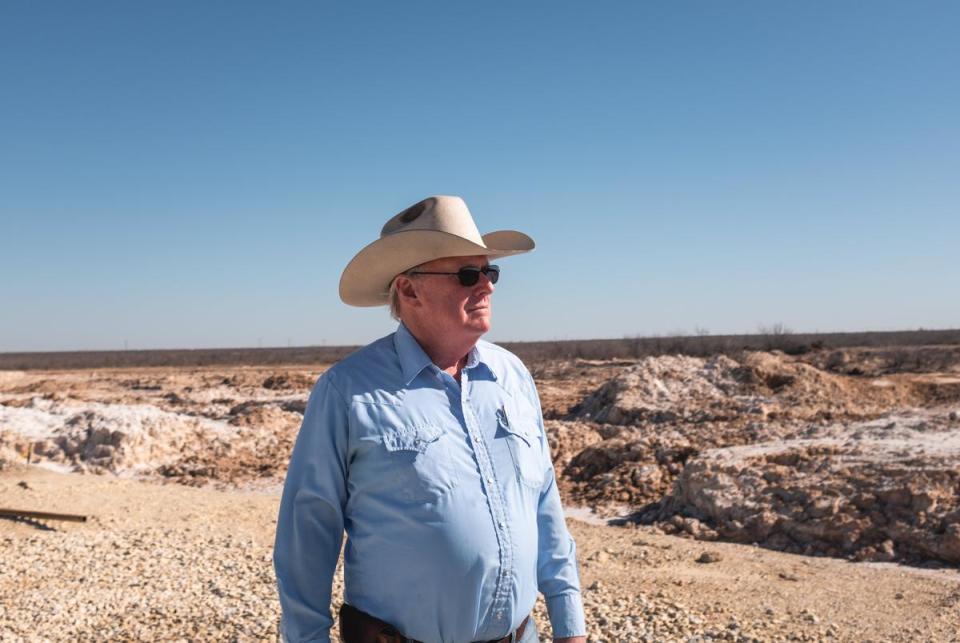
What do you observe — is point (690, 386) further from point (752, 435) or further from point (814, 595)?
point (814, 595)

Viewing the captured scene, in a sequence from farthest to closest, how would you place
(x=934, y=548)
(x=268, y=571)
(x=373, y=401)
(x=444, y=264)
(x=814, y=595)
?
(x=934, y=548) → (x=268, y=571) → (x=814, y=595) → (x=444, y=264) → (x=373, y=401)

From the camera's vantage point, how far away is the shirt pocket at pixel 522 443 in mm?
2447

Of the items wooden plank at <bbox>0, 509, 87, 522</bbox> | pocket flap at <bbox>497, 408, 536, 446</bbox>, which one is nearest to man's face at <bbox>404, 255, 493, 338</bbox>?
pocket flap at <bbox>497, 408, 536, 446</bbox>

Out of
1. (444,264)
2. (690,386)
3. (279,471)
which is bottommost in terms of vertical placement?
(279,471)

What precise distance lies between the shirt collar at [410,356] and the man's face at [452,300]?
0.07 meters

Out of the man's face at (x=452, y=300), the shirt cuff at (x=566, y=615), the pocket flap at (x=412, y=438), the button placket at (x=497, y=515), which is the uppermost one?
the man's face at (x=452, y=300)

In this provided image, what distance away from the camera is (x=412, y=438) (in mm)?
2287

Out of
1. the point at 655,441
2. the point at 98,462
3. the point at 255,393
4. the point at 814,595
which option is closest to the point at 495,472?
the point at 814,595

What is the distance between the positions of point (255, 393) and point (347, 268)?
85.5ft

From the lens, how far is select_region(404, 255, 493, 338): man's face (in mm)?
2471

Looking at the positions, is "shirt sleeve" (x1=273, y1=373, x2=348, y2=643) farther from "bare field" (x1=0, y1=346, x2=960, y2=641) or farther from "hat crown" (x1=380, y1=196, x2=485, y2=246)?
"bare field" (x1=0, y1=346, x2=960, y2=641)

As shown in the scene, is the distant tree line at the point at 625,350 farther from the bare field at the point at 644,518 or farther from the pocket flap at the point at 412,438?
the pocket flap at the point at 412,438

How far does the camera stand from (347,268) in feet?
8.75

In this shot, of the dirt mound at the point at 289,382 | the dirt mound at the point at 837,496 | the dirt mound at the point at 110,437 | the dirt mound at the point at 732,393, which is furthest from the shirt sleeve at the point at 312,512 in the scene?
the dirt mound at the point at 289,382
